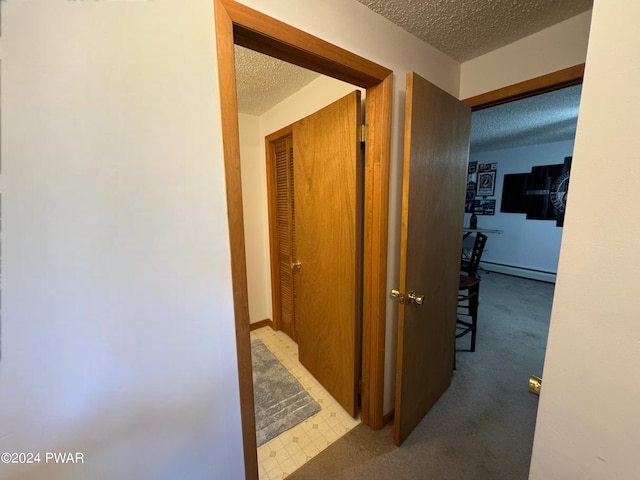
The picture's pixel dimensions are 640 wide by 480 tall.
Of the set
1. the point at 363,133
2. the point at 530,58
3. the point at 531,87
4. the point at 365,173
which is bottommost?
the point at 365,173

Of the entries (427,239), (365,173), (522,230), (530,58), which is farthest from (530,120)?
(365,173)

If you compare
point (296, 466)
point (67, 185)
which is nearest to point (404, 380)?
point (296, 466)

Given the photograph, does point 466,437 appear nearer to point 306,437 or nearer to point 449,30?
point 306,437

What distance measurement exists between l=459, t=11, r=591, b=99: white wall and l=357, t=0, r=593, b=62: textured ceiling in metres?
0.04

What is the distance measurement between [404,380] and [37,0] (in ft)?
6.25

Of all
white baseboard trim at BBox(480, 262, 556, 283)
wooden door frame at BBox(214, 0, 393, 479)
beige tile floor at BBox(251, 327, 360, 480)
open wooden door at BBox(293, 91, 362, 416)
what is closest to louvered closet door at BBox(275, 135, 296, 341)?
open wooden door at BBox(293, 91, 362, 416)

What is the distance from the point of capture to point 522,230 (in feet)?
15.0

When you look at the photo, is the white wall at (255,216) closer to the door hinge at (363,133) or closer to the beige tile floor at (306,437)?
the beige tile floor at (306,437)

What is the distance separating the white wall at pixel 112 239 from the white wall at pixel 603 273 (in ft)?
3.09

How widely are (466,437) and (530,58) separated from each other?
2.23m

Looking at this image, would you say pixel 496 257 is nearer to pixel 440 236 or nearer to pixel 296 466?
pixel 440 236

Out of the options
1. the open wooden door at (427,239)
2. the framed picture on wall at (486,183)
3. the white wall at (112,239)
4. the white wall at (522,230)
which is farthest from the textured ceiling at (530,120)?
the white wall at (112,239)

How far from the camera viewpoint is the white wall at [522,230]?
4.22m

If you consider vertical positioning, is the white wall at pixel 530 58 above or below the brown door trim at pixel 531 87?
above
